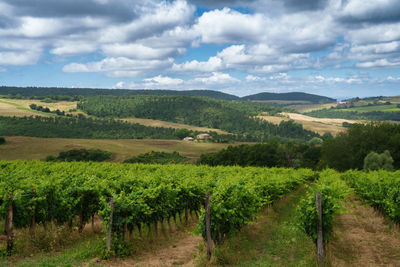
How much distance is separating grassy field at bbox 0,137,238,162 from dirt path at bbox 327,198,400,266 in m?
86.1

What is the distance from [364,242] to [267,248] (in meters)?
4.99

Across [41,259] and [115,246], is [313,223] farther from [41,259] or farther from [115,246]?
[41,259]

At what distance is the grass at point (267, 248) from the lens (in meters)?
11.4

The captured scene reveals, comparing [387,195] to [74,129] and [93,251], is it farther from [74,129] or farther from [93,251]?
[74,129]

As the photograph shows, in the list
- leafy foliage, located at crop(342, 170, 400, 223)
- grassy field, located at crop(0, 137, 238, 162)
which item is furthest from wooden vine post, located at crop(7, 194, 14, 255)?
grassy field, located at crop(0, 137, 238, 162)

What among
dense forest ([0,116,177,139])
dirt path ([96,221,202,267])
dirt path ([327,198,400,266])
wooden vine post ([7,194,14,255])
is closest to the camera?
dirt path ([96,221,202,267])

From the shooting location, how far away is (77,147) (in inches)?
4279

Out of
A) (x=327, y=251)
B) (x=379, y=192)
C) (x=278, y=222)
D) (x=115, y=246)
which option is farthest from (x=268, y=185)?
(x=115, y=246)

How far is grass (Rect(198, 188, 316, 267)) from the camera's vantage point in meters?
11.4

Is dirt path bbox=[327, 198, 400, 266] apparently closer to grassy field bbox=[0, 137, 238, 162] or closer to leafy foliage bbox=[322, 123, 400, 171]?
leafy foliage bbox=[322, 123, 400, 171]

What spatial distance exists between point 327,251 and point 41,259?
417 inches

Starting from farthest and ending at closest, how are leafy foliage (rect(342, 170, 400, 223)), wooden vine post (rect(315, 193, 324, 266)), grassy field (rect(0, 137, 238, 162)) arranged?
grassy field (rect(0, 137, 238, 162)), leafy foliage (rect(342, 170, 400, 223)), wooden vine post (rect(315, 193, 324, 266))

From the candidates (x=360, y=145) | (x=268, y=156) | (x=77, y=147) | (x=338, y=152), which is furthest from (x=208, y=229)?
(x=77, y=147)

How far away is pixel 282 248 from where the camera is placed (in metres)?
13.4
